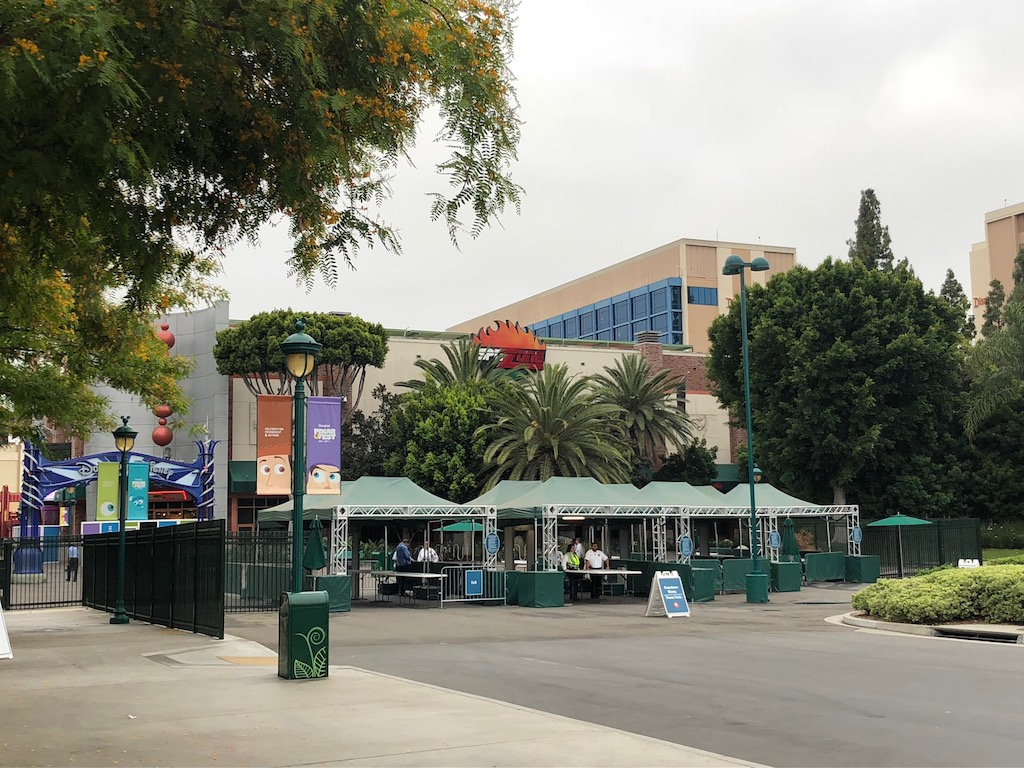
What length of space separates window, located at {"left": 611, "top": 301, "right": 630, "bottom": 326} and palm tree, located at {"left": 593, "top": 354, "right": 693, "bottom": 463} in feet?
143

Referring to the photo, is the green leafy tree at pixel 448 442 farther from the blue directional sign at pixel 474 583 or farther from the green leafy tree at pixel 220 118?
the green leafy tree at pixel 220 118

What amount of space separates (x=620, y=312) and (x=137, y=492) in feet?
229

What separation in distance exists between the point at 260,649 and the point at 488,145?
11.2m

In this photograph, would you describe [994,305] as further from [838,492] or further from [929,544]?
[929,544]

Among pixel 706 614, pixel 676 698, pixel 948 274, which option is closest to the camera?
pixel 676 698

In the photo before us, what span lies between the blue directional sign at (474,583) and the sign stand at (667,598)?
6.01m

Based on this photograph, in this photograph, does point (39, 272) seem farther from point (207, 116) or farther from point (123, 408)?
point (123, 408)

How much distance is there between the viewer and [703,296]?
96.1m

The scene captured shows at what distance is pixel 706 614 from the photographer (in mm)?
26281

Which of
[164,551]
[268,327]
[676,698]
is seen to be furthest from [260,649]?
[268,327]

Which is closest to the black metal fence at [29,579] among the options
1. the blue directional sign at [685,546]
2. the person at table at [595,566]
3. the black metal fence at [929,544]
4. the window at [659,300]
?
the person at table at [595,566]

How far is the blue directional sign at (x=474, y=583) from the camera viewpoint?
3017cm

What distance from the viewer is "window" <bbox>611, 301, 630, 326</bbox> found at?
104 meters

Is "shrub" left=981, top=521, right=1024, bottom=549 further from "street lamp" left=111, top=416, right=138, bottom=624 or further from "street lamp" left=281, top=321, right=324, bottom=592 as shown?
"street lamp" left=281, top=321, right=324, bottom=592
